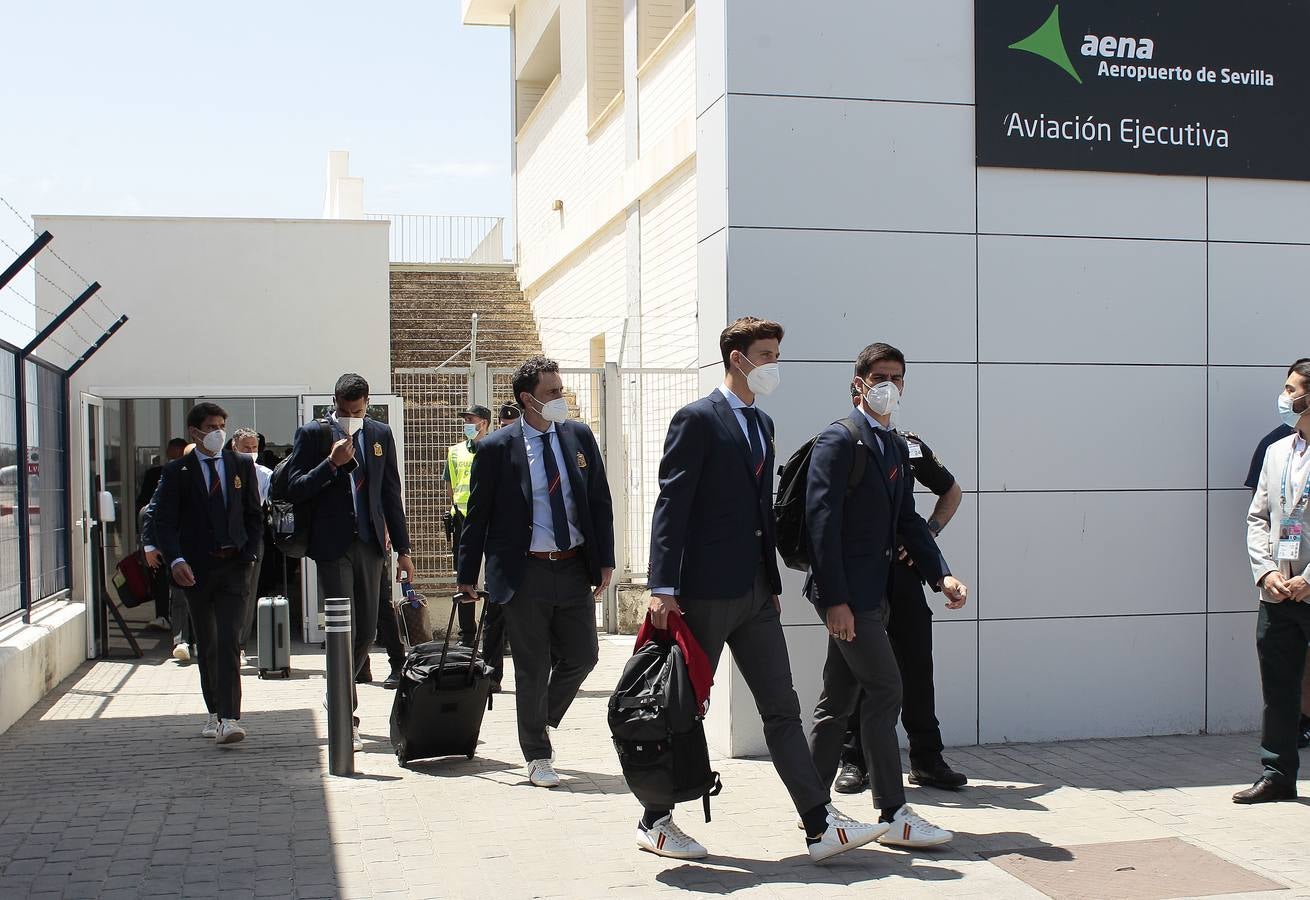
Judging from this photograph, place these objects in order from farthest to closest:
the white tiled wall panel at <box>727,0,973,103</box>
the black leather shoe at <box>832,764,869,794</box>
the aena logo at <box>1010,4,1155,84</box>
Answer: the aena logo at <box>1010,4,1155,84</box> → the white tiled wall panel at <box>727,0,973,103</box> → the black leather shoe at <box>832,764,869,794</box>

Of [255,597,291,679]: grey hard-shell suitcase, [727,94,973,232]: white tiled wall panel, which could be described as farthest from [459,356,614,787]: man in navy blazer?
[255,597,291,679]: grey hard-shell suitcase

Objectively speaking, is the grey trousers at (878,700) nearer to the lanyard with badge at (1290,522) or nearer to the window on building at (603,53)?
the lanyard with badge at (1290,522)

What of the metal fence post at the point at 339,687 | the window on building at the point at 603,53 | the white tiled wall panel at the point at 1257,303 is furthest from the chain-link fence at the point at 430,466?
the white tiled wall panel at the point at 1257,303

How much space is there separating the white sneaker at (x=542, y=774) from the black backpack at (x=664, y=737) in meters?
1.33

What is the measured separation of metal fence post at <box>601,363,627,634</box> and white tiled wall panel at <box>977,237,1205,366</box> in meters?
5.32

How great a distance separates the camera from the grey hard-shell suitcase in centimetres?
1019

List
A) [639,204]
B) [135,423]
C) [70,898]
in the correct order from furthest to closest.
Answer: [639,204], [135,423], [70,898]

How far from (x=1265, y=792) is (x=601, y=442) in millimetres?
8404

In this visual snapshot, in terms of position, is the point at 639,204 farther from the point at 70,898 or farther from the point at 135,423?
the point at 70,898

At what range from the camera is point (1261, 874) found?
205 inches

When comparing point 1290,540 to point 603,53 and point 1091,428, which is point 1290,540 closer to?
point 1091,428

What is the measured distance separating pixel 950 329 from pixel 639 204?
29.4 ft

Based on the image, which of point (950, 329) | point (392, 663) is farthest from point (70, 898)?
point (950, 329)

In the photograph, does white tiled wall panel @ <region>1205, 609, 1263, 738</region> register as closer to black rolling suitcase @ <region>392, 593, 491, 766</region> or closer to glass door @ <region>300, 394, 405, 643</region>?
black rolling suitcase @ <region>392, 593, 491, 766</region>
